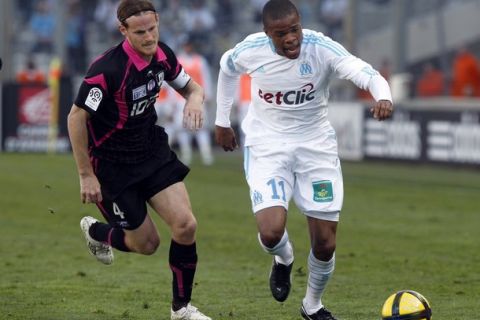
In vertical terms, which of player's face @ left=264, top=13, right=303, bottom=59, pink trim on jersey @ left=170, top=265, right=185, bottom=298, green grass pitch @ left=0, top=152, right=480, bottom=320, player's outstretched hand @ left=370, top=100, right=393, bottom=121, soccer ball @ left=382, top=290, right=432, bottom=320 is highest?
player's face @ left=264, top=13, right=303, bottom=59

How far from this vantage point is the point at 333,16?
30938 millimetres

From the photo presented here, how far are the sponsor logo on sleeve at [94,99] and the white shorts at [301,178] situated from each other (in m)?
1.27

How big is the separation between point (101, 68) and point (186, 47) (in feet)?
49.4

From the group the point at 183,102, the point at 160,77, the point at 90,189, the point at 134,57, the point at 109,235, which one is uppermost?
the point at 134,57

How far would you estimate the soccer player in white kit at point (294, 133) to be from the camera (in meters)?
8.20

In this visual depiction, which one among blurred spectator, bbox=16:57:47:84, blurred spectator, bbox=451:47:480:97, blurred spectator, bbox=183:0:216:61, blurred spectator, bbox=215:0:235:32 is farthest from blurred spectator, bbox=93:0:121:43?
blurred spectator, bbox=451:47:480:97

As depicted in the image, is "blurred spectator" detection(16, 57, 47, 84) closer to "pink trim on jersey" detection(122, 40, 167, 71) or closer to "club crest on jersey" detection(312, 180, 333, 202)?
"pink trim on jersey" detection(122, 40, 167, 71)

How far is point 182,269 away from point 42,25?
23.3 m

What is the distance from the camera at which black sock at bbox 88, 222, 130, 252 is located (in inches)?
339

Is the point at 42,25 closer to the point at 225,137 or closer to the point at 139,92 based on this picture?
the point at 225,137

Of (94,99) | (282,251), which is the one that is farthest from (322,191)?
(94,99)

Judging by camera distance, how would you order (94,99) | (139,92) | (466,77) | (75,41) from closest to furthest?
1. (94,99)
2. (139,92)
3. (466,77)
4. (75,41)

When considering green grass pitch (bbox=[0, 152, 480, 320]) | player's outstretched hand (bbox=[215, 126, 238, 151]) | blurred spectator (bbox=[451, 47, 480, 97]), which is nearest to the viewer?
player's outstretched hand (bbox=[215, 126, 238, 151])

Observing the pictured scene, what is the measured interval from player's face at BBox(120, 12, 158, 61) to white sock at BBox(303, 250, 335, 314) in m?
1.80
